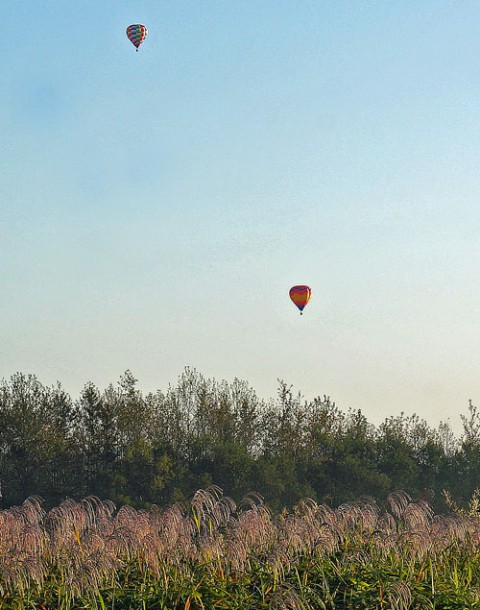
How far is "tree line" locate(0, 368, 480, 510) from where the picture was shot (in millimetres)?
50562

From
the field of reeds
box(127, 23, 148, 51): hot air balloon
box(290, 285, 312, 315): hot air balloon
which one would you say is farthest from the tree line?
the field of reeds

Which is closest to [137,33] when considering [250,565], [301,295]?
[301,295]

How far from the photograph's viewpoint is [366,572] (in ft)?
44.5

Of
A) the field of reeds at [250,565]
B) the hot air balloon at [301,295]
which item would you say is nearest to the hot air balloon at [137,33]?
the hot air balloon at [301,295]

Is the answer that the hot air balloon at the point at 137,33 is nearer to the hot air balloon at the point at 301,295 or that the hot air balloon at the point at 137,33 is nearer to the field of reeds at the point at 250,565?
the hot air balloon at the point at 301,295

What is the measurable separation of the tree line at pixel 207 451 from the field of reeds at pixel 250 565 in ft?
107

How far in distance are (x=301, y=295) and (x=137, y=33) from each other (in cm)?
1946

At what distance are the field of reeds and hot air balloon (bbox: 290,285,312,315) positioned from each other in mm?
40046

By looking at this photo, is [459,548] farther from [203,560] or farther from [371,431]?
[371,431]

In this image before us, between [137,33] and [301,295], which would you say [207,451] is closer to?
[301,295]

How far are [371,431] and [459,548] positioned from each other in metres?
41.8

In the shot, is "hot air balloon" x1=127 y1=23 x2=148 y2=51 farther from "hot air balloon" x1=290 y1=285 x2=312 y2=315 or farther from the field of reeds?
the field of reeds

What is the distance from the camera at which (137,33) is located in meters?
57.6

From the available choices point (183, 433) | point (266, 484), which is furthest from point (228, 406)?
point (266, 484)
